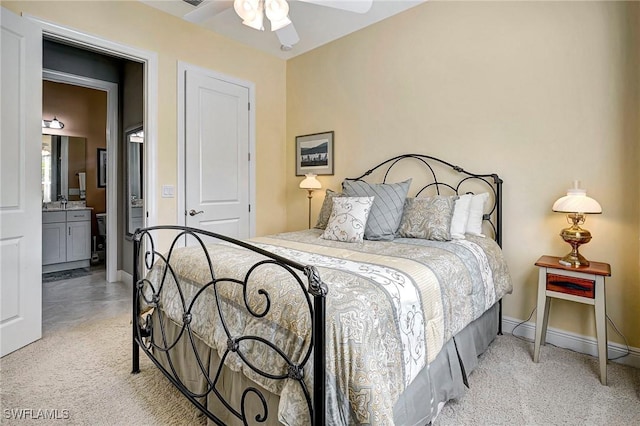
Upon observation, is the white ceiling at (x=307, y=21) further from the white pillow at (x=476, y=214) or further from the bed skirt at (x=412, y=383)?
the bed skirt at (x=412, y=383)

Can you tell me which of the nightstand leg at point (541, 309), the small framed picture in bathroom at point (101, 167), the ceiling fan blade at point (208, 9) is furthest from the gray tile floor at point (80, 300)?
→ the nightstand leg at point (541, 309)

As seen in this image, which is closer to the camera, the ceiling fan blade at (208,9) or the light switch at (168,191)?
the ceiling fan blade at (208,9)

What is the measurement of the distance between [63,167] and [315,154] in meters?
4.17

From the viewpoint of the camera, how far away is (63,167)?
5301 millimetres

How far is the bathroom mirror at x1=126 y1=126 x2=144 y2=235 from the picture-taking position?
4.05 meters

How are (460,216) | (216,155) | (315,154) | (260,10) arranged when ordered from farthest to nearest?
(315,154), (216,155), (460,216), (260,10)

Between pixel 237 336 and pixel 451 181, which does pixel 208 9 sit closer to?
pixel 237 336

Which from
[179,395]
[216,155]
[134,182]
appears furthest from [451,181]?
[134,182]

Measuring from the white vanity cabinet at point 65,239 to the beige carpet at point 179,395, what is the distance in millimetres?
2868

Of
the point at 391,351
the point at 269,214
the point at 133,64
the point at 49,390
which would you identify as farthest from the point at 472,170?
the point at 133,64

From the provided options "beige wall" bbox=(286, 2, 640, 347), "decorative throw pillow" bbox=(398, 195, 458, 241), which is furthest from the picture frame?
"decorative throw pillow" bbox=(398, 195, 458, 241)

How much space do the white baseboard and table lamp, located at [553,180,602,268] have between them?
2.05 ft

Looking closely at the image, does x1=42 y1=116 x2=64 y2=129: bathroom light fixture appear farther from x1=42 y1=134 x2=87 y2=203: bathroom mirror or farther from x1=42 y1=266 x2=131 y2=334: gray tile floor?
x1=42 y1=266 x2=131 y2=334: gray tile floor

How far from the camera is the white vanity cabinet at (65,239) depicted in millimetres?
4730
